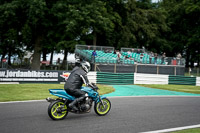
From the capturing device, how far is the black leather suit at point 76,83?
7.63 m

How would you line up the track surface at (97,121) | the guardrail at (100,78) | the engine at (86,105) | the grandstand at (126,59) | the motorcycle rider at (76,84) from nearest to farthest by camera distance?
the track surface at (97,121) < the motorcycle rider at (76,84) < the engine at (86,105) < the guardrail at (100,78) < the grandstand at (126,59)

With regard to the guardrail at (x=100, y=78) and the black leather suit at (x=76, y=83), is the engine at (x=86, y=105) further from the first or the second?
the guardrail at (x=100, y=78)

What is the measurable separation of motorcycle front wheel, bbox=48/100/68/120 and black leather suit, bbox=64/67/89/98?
45 cm

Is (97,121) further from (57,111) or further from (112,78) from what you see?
(112,78)

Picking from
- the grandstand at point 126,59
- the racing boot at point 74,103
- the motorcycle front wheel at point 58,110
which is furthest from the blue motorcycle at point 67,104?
the grandstand at point 126,59

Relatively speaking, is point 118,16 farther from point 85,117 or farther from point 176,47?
point 85,117

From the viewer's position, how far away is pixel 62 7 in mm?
28094

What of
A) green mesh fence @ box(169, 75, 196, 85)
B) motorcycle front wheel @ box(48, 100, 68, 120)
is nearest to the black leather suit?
motorcycle front wheel @ box(48, 100, 68, 120)

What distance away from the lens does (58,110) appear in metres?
7.43

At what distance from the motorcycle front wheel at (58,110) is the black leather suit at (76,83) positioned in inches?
17.7

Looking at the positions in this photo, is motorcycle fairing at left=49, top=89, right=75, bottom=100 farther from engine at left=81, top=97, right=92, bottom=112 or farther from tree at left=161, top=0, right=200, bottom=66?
tree at left=161, top=0, right=200, bottom=66

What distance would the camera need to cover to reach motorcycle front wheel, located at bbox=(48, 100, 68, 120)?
732cm

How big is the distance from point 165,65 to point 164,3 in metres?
34.7

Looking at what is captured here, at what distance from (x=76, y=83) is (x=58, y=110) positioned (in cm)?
96
